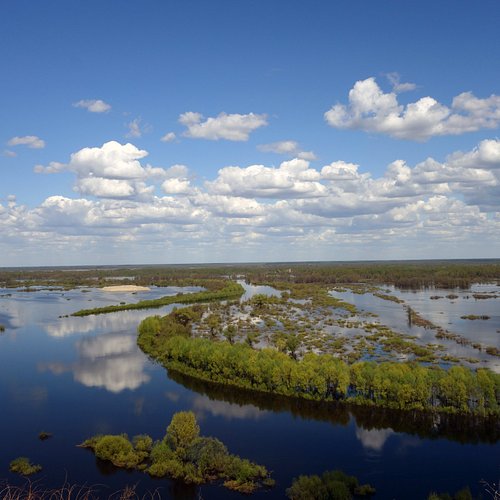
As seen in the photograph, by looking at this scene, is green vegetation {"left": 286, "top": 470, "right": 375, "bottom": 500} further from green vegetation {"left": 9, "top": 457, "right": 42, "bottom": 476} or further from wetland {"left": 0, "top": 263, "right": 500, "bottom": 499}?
green vegetation {"left": 9, "top": 457, "right": 42, "bottom": 476}

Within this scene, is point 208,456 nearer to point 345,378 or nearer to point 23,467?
point 23,467

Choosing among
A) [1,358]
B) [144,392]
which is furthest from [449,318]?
[1,358]

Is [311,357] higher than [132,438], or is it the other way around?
[311,357]

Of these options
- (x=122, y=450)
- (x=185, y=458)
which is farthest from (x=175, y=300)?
(x=185, y=458)

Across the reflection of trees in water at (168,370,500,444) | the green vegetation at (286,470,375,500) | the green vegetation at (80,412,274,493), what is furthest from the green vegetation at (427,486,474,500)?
the green vegetation at (80,412,274,493)

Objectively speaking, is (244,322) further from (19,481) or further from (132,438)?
(19,481)

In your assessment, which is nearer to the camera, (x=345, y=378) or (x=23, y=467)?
(x=23, y=467)

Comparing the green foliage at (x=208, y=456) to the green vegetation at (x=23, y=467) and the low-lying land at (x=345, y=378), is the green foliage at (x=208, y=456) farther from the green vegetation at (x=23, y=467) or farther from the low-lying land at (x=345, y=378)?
the low-lying land at (x=345, y=378)

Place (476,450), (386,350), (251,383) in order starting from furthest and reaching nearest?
(386,350)
(251,383)
(476,450)
